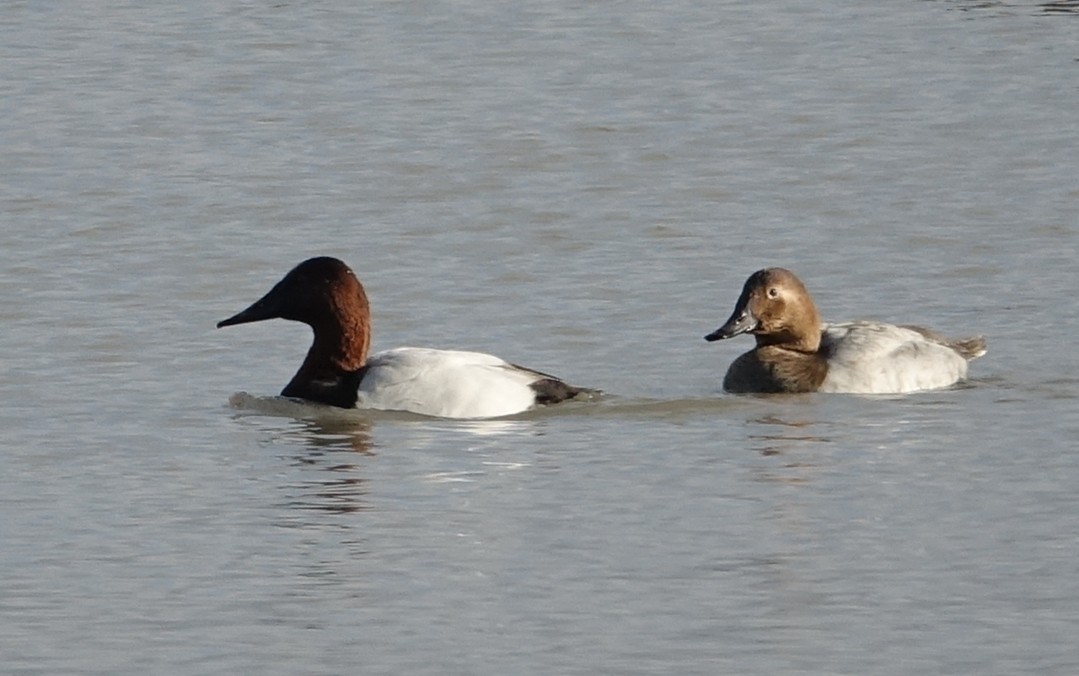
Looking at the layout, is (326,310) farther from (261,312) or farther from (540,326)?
(540,326)

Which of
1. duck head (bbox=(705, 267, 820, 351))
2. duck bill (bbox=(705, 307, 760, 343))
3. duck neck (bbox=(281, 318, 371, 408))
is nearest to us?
duck neck (bbox=(281, 318, 371, 408))

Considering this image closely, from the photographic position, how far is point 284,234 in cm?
1498

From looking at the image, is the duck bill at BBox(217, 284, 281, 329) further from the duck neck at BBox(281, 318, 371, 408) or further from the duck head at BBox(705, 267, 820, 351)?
the duck head at BBox(705, 267, 820, 351)

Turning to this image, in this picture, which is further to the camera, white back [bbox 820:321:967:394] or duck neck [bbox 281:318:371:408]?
white back [bbox 820:321:967:394]

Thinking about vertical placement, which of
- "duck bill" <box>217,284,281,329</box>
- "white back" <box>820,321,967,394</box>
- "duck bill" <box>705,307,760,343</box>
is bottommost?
"white back" <box>820,321,967,394</box>

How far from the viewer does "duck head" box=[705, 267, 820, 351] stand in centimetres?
1204

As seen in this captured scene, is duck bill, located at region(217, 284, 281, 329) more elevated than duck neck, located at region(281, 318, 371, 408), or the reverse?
duck bill, located at region(217, 284, 281, 329)

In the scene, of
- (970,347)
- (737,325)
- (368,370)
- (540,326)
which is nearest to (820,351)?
(737,325)

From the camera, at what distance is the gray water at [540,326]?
291 inches

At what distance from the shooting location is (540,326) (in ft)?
41.8

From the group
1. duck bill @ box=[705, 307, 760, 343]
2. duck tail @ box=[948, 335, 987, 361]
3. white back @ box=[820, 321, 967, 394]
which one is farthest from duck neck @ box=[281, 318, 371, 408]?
duck tail @ box=[948, 335, 987, 361]

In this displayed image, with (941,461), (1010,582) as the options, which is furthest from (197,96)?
(1010,582)

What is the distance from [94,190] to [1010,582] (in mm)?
9701

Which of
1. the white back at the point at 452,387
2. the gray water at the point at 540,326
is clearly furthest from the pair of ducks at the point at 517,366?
the gray water at the point at 540,326
